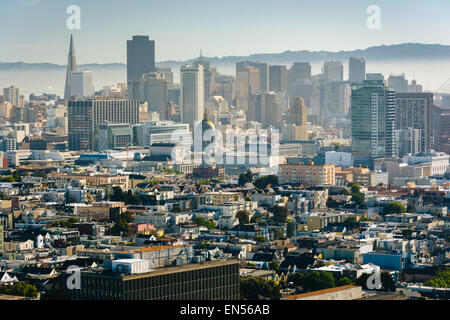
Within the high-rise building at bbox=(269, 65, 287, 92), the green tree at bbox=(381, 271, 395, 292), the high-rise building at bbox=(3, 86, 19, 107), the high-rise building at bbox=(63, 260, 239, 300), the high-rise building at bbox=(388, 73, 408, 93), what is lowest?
the green tree at bbox=(381, 271, 395, 292)

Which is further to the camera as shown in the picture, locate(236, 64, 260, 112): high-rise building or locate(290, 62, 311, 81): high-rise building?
locate(290, 62, 311, 81): high-rise building

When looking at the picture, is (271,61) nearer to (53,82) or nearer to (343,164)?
(53,82)

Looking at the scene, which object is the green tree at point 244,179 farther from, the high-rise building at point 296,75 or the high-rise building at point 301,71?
the high-rise building at point 296,75

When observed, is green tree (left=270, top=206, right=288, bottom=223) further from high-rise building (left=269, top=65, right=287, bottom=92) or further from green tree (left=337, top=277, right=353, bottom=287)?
high-rise building (left=269, top=65, right=287, bottom=92)

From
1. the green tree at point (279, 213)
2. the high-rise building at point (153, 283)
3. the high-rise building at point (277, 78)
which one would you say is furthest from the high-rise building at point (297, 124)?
the high-rise building at point (153, 283)

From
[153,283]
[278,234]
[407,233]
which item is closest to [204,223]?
[278,234]

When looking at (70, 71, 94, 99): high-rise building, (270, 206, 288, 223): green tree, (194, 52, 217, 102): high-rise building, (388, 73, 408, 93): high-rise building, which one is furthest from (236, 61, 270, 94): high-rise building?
(270, 206, 288, 223): green tree
